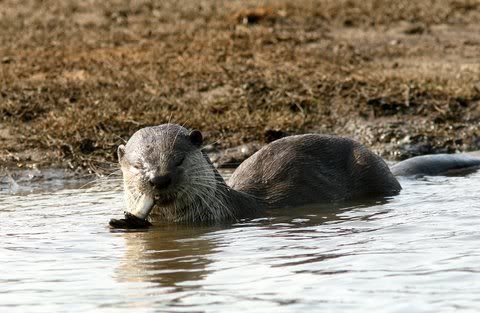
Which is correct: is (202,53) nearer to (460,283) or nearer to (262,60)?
(262,60)

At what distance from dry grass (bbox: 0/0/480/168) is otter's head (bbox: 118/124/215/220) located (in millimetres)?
1918

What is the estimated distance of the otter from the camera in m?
6.06

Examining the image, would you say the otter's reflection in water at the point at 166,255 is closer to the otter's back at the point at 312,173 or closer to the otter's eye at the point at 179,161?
the otter's eye at the point at 179,161

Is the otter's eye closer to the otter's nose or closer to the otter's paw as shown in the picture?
the otter's nose

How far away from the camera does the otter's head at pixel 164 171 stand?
19.6ft

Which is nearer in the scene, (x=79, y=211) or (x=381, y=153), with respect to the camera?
(x=79, y=211)

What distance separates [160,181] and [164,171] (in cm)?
9

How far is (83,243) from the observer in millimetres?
5879

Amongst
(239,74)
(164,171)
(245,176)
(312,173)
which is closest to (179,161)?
(164,171)

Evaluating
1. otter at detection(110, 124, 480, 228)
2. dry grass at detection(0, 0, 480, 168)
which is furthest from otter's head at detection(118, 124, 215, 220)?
dry grass at detection(0, 0, 480, 168)

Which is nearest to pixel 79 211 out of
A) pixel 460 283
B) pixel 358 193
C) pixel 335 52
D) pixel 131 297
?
pixel 358 193

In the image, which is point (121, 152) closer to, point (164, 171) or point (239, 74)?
point (164, 171)

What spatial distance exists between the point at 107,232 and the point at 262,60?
4379mm

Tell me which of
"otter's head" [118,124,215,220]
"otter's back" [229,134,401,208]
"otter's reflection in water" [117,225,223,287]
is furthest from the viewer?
"otter's back" [229,134,401,208]
